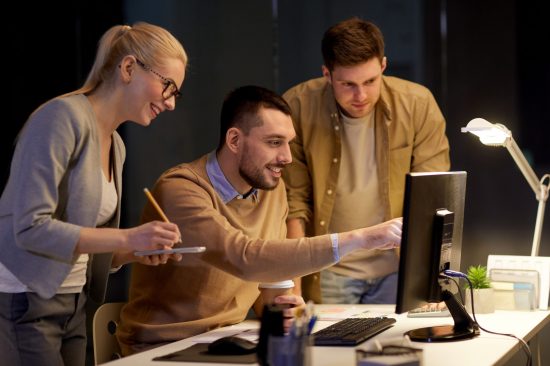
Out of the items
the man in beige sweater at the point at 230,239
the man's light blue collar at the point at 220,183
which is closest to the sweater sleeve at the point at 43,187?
the man in beige sweater at the point at 230,239

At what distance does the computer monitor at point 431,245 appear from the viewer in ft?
8.00

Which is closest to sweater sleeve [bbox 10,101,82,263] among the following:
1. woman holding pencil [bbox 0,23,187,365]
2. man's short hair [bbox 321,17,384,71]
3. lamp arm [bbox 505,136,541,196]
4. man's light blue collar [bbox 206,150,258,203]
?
woman holding pencil [bbox 0,23,187,365]

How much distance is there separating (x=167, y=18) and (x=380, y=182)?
180 cm

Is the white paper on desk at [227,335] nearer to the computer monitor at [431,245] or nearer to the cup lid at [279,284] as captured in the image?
the cup lid at [279,284]

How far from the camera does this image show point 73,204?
95.8 inches

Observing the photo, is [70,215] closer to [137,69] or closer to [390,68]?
[137,69]

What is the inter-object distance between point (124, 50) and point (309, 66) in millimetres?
1935

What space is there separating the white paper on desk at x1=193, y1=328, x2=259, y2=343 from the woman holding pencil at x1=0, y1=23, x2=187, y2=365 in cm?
28

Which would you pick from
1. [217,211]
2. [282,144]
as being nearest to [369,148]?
[282,144]

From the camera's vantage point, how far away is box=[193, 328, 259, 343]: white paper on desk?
2629mm

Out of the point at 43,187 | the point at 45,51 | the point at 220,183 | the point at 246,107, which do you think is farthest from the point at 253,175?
the point at 45,51

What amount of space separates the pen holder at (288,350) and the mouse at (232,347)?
1.45 feet

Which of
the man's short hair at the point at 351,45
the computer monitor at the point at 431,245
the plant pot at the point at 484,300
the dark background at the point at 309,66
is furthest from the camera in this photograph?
the dark background at the point at 309,66

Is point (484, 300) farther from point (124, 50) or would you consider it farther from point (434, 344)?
point (124, 50)
